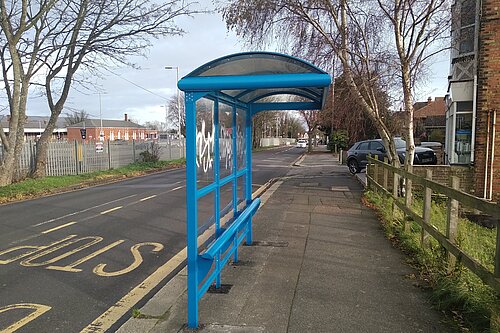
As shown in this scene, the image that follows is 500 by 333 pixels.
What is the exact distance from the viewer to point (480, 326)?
134 inches

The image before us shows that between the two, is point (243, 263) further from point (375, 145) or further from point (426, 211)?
A: point (375, 145)

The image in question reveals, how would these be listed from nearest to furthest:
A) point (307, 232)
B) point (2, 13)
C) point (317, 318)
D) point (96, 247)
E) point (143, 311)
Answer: point (317, 318)
point (143, 311)
point (96, 247)
point (307, 232)
point (2, 13)

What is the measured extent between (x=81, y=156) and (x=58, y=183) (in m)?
5.66

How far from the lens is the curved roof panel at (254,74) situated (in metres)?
3.56

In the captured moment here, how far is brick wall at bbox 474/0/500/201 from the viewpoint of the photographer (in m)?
10.1

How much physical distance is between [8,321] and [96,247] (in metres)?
2.76

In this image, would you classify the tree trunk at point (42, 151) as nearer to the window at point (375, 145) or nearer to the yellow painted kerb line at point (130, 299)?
the yellow painted kerb line at point (130, 299)

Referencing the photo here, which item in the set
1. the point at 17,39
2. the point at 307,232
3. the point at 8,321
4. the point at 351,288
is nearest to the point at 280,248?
the point at 307,232

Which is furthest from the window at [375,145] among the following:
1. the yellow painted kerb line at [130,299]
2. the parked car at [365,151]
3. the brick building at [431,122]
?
the yellow painted kerb line at [130,299]

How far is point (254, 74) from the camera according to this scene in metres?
3.65

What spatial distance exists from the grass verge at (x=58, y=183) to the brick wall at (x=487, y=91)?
14.0 metres

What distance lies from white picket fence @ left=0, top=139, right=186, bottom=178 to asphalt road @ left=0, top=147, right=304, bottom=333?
815cm

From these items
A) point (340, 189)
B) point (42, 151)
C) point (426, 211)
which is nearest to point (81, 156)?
point (42, 151)

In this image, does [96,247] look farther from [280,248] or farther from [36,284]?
[280,248]
